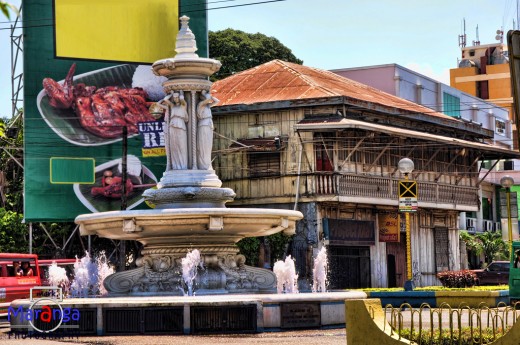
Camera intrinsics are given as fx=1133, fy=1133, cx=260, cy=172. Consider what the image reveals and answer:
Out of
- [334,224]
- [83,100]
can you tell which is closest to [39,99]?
[83,100]

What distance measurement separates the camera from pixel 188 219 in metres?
22.5

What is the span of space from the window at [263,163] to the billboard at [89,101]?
3641mm

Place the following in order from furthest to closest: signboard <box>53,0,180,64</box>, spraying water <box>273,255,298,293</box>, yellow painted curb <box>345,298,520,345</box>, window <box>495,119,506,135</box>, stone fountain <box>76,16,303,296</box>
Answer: window <box>495,119,506,135</box> < signboard <box>53,0,180,64</box> < spraying water <box>273,255,298,293</box> < stone fountain <box>76,16,303,296</box> < yellow painted curb <box>345,298,520,345</box>

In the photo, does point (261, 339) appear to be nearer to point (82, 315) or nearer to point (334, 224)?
point (82, 315)

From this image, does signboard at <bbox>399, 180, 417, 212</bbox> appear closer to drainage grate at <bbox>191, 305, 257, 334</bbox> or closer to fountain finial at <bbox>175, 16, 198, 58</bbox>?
fountain finial at <bbox>175, 16, 198, 58</bbox>

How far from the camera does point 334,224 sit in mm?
44969

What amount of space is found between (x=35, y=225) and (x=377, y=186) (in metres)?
14.5

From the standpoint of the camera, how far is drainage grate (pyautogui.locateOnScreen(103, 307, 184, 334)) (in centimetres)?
1938

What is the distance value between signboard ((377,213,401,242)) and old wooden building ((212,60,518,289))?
0.15ft

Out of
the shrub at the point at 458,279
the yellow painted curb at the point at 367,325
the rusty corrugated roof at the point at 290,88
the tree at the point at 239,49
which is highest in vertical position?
the tree at the point at 239,49

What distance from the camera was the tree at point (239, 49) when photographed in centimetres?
6247

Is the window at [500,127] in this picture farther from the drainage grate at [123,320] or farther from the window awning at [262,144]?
the drainage grate at [123,320]

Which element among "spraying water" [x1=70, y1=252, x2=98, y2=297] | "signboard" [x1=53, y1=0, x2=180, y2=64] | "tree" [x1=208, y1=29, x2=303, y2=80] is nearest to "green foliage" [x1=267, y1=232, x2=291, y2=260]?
"signboard" [x1=53, y1=0, x2=180, y2=64]

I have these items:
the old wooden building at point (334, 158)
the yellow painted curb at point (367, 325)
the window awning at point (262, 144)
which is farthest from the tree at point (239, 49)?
the yellow painted curb at point (367, 325)
